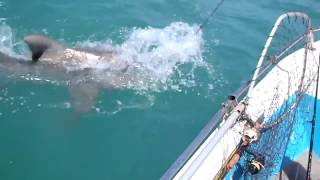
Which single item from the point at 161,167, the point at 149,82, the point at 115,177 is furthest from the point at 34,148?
the point at 149,82

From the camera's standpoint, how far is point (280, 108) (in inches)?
198


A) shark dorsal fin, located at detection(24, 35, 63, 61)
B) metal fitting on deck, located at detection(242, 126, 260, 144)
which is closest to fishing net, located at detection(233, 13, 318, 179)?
metal fitting on deck, located at detection(242, 126, 260, 144)

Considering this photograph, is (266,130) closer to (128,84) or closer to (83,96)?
(83,96)

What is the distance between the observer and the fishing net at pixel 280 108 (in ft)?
14.2

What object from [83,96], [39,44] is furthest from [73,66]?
[83,96]

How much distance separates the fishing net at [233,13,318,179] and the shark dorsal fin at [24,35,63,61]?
382 cm

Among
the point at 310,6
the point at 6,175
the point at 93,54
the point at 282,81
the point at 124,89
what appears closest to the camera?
the point at 282,81

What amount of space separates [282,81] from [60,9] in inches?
218

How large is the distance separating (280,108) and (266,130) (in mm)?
777

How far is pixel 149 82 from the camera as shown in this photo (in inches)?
312

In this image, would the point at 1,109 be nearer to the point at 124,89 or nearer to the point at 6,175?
the point at 6,175

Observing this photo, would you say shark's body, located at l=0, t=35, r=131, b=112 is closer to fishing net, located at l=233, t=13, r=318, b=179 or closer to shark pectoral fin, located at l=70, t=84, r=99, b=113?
shark pectoral fin, located at l=70, t=84, r=99, b=113

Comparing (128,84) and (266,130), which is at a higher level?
(128,84)

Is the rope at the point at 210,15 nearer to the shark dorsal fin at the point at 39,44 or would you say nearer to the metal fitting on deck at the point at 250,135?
the shark dorsal fin at the point at 39,44
